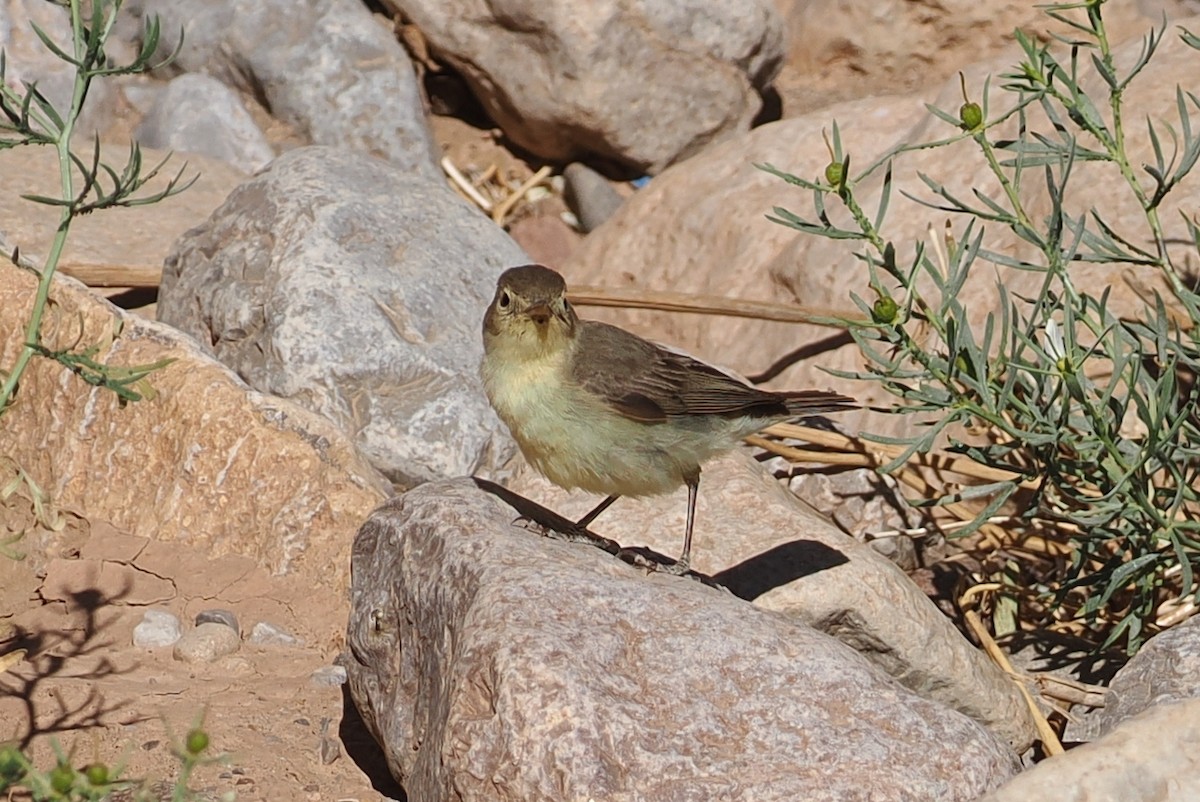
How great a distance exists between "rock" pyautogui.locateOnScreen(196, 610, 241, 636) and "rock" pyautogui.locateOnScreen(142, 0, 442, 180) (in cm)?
556

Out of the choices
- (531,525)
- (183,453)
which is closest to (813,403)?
(531,525)

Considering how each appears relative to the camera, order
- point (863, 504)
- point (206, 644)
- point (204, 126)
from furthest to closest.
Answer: point (204, 126), point (863, 504), point (206, 644)

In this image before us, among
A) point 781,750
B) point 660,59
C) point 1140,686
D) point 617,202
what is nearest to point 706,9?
point 660,59

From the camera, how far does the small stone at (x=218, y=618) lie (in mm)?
5730

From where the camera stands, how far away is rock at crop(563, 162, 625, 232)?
11.1 metres

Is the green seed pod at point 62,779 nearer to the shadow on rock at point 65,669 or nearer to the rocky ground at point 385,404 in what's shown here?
the rocky ground at point 385,404

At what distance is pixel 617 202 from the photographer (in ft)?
36.9

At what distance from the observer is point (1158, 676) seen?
5285mm

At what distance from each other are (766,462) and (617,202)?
13.0ft

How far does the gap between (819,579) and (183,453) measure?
2579 mm

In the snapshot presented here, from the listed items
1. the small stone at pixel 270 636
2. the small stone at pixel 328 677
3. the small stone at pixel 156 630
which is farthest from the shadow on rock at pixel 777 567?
the small stone at pixel 156 630

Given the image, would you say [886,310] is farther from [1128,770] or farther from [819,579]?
[1128,770]

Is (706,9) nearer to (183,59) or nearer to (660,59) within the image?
(660,59)

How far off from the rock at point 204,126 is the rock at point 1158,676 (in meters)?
6.86
